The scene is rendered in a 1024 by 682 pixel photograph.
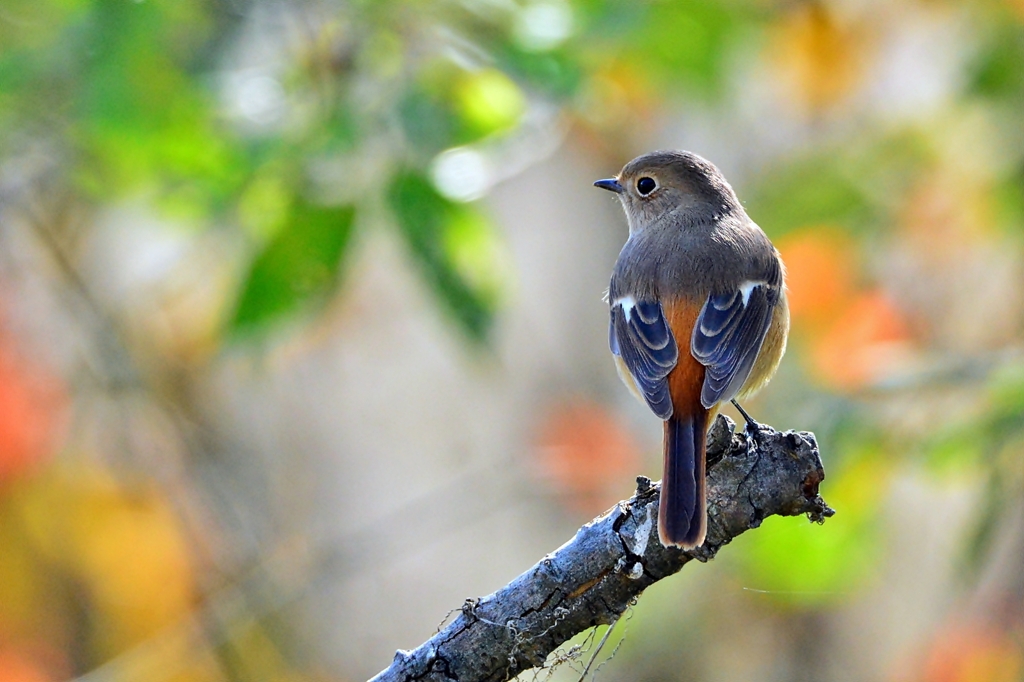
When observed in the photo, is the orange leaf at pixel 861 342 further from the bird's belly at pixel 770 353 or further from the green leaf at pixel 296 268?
the green leaf at pixel 296 268

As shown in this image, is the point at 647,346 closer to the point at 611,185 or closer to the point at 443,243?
the point at 443,243

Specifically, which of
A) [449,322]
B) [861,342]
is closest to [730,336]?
[449,322]

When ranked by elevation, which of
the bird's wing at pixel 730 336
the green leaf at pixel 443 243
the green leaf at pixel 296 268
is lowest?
the bird's wing at pixel 730 336

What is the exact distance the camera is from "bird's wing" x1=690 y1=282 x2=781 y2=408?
9.77 feet

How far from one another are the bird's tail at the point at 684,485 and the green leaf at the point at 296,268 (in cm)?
112

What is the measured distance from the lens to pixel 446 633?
2049 millimetres

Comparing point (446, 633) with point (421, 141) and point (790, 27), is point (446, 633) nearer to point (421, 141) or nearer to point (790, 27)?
point (421, 141)

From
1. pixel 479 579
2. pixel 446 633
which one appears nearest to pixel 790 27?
pixel 479 579

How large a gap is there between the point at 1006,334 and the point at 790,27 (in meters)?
2.08

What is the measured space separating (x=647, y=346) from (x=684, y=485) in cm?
88

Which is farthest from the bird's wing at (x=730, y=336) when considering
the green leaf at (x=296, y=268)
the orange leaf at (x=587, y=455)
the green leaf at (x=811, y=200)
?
the orange leaf at (x=587, y=455)

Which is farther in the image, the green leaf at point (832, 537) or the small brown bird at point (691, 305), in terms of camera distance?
the green leaf at point (832, 537)

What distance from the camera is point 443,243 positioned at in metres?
3.29

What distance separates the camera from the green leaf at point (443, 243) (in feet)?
10.5
